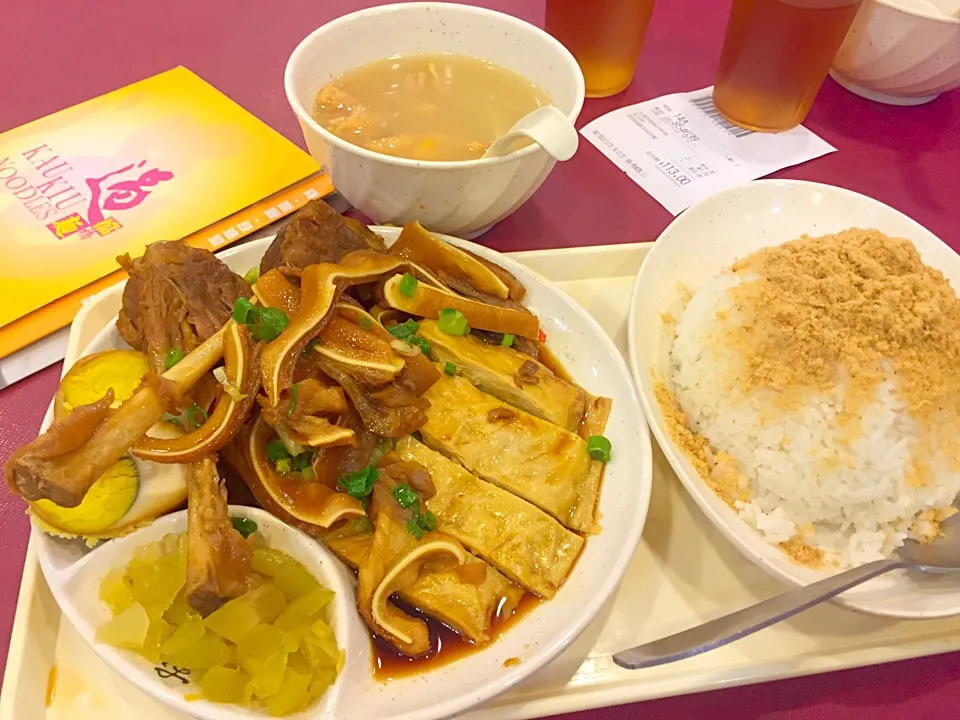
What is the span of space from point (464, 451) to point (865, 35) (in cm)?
219

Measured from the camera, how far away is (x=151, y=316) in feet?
4.74

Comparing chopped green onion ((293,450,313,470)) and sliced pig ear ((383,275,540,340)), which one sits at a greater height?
sliced pig ear ((383,275,540,340))

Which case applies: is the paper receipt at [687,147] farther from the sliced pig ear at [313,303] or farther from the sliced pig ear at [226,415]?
the sliced pig ear at [226,415]

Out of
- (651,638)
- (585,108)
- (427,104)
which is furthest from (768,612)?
(585,108)

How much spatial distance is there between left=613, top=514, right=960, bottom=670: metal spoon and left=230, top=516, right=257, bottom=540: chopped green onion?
0.73 m

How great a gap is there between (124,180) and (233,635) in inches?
59.3

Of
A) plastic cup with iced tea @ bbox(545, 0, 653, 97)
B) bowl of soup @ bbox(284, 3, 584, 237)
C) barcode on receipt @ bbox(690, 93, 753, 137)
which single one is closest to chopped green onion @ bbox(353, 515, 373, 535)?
bowl of soup @ bbox(284, 3, 584, 237)

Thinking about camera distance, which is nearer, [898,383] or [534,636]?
[534,636]

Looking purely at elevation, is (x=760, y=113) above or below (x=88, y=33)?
above

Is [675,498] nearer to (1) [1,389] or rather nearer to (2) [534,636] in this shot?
(2) [534,636]

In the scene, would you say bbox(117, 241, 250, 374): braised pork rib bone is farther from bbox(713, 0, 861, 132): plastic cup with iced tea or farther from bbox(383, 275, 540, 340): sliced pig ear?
bbox(713, 0, 861, 132): plastic cup with iced tea

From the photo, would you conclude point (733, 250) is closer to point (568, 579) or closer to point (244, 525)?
point (568, 579)

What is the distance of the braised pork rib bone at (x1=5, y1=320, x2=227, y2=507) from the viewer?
1.14 metres

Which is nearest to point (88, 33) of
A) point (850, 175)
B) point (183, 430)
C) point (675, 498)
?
point (183, 430)
